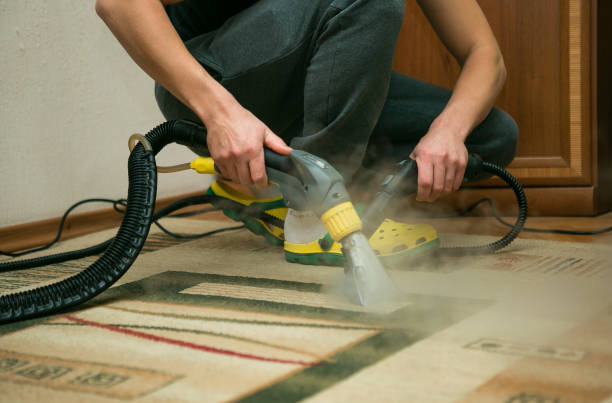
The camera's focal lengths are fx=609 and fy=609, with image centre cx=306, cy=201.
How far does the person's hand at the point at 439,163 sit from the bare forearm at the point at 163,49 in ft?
0.98

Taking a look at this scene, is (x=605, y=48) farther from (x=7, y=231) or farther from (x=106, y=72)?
(x=7, y=231)

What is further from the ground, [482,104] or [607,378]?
[482,104]

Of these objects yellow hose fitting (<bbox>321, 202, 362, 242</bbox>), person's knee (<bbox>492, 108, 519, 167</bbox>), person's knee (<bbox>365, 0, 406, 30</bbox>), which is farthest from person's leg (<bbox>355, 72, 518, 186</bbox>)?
yellow hose fitting (<bbox>321, 202, 362, 242</bbox>)

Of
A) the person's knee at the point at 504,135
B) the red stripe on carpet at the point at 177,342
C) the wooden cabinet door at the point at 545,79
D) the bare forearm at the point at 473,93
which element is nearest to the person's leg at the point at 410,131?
the person's knee at the point at 504,135

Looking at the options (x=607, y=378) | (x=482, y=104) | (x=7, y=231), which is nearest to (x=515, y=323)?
(x=607, y=378)

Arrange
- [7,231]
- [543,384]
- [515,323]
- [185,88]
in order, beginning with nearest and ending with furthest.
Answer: [543,384], [515,323], [185,88], [7,231]

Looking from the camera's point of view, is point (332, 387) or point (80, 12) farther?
point (80, 12)

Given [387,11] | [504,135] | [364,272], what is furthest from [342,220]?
[504,135]

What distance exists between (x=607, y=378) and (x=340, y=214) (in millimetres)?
322

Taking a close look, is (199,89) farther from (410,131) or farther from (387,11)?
(410,131)

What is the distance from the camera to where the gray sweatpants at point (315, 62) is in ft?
3.02

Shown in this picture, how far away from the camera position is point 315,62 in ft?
3.05

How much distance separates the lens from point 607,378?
493mm

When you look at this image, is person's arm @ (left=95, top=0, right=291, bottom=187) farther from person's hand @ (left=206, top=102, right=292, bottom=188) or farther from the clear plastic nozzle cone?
the clear plastic nozzle cone
